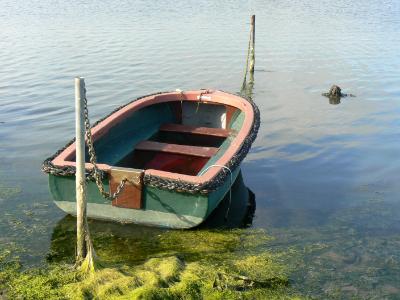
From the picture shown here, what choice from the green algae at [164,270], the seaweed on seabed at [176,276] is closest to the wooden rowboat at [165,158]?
the green algae at [164,270]

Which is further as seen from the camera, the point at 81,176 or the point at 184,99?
the point at 184,99

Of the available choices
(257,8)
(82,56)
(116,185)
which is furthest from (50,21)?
(116,185)

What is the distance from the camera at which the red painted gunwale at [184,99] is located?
20.8ft

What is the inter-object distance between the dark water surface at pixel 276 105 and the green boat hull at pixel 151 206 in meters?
0.75

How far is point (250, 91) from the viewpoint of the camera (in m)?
16.4

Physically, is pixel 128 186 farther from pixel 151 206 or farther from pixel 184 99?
pixel 184 99

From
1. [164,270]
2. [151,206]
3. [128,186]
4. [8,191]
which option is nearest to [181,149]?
[151,206]

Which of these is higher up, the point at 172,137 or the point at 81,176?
the point at 81,176

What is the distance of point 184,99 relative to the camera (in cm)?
1044

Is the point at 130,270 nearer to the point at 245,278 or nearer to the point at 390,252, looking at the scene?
the point at 245,278

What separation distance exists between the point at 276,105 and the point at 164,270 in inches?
380

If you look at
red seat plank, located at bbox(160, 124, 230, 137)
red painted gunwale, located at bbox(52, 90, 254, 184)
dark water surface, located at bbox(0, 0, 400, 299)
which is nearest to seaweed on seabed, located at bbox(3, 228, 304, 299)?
dark water surface, located at bbox(0, 0, 400, 299)

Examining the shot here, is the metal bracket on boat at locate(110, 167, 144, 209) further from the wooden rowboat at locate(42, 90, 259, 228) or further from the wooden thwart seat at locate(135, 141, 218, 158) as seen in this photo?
the wooden thwart seat at locate(135, 141, 218, 158)

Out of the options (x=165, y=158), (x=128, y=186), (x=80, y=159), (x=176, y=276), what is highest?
(x=80, y=159)
